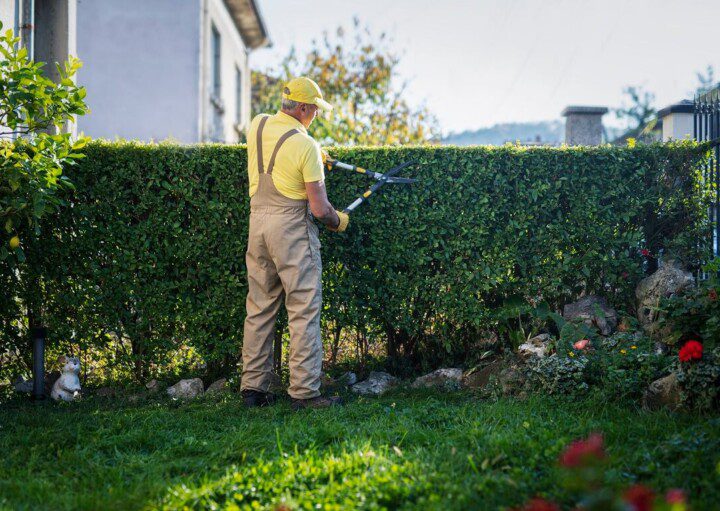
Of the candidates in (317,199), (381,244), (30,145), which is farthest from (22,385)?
(381,244)

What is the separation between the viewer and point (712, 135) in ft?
22.4

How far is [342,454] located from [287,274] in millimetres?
1748

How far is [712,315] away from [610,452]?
149 cm

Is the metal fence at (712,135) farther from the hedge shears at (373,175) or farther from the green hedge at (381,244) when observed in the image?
the hedge shears at (373,175)

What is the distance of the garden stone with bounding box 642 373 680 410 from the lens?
4270mm

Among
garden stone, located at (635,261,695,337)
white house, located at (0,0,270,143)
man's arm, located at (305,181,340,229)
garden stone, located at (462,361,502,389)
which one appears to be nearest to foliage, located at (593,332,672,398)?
garden stone, located at (635,261,695,337)

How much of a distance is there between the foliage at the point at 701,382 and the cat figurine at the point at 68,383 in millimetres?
4392

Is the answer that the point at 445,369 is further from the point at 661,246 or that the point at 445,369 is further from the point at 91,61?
the point at 91,61

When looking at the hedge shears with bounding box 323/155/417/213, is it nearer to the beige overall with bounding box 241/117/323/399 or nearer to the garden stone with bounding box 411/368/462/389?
the beige overall with bounding box 241/117/323/399

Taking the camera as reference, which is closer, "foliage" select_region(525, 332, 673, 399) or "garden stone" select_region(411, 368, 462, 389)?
"foliage" select_region(525, 332, 673, 399)

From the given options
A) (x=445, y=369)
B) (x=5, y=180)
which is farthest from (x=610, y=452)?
(x=5, y=180)

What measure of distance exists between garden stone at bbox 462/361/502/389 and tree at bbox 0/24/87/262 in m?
3.42

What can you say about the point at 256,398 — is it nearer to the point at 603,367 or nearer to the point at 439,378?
the point at 439,378

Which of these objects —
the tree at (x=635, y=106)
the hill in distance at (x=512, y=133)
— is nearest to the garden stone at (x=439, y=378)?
the hill in distance at (x=512, y=133)
